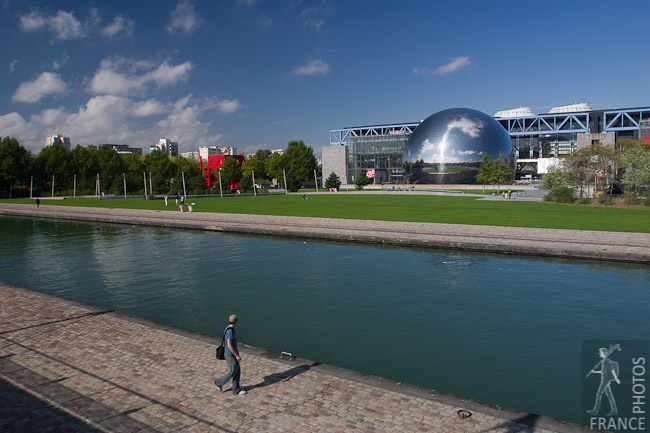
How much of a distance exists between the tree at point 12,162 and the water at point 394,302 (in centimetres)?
6399

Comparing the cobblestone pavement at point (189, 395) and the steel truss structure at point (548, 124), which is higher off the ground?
the steel truss structure at point (548, 124)

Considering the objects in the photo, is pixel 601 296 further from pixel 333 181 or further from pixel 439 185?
pixel 439 185

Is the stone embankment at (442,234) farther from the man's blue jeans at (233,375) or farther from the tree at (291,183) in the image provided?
the tree at (291,183)

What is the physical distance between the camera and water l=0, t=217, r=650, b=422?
30.7ft

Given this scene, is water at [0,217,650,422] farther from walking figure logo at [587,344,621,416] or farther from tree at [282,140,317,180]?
tree at [282,140,317,180]

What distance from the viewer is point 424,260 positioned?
19.9 meters

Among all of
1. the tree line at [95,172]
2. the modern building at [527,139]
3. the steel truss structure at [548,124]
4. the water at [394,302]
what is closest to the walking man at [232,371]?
the water at [394,302]

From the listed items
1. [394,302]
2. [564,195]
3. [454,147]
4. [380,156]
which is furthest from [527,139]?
[394,302]

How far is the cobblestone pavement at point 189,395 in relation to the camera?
21.0 ft

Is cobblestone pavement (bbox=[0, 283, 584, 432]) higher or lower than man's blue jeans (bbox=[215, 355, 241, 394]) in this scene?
lower

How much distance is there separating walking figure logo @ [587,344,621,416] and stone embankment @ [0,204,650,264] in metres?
10.2

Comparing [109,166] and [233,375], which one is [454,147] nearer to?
[109,166]

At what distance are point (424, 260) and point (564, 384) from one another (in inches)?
450

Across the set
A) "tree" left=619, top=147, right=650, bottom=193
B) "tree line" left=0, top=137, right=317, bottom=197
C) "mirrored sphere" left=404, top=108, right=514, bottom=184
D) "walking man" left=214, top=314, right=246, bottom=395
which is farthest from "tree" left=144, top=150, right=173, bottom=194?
"walking man" left=214, top=314, right=246, bottom=395
